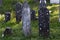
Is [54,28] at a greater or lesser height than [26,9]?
lesser

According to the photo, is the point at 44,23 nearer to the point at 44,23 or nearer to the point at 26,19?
the point at 44,23

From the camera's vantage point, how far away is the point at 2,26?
38.2 ft

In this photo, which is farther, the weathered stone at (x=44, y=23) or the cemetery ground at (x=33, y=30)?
the weathered stone at (x=44, y=23)

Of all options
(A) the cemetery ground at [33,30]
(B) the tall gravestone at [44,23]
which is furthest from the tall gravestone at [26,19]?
(B) the tall gravestone at [44,23]

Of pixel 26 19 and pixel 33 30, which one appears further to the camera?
pixel 33 30

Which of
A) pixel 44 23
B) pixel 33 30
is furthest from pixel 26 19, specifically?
pixel 33 30

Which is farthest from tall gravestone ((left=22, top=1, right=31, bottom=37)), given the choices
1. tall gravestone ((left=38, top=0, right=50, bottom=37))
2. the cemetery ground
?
tall gravestone ((left=38, top=0, right=50, bottom=37))

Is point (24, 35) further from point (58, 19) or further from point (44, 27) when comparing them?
point (58, 19)

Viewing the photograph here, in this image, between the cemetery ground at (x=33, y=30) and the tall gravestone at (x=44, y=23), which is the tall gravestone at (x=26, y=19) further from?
the tall gravestone at (x=44, y=23)

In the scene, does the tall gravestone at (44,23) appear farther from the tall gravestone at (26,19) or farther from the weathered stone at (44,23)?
the tall gravestone at (26,19)

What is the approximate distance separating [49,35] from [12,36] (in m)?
1.35

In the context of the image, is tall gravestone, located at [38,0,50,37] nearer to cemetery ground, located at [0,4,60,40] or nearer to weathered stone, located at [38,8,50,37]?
weathered stone, located at [38,8,50,37]

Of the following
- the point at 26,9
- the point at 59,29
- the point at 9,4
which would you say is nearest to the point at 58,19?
the point at 59,29

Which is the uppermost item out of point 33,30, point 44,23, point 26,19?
point 26,19
